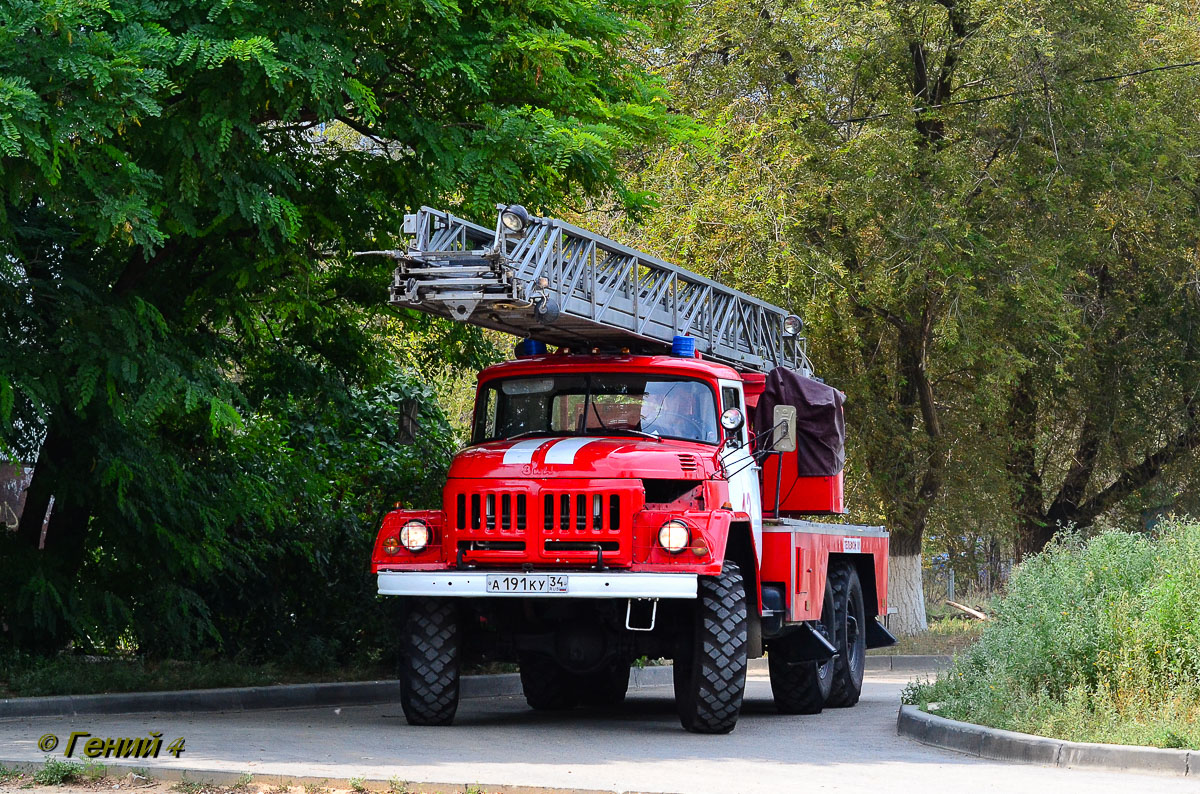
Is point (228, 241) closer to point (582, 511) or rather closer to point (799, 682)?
point (582, 511)

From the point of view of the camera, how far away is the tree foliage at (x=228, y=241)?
11156 millimetres

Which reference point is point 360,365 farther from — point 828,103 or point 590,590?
point 828,103

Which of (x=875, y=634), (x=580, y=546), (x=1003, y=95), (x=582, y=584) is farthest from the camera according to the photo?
(x=1003, y=95)

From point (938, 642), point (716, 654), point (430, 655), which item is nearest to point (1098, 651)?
point (716, 654)

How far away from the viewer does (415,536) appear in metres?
12.1

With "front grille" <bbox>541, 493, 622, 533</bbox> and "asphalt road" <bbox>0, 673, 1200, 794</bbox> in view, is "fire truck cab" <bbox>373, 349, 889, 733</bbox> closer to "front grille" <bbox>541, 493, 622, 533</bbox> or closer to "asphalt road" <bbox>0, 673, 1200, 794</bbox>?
"front grille" <bbox>541, 493, 622, 533</bbox>

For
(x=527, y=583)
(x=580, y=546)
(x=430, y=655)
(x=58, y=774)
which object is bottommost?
(x=58, y=774)

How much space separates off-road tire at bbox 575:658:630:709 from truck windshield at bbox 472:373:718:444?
118 inches

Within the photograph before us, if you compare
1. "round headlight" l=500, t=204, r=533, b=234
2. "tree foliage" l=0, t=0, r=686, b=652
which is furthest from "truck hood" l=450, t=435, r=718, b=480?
"tree foliage" l=0, t=0, r=686, b=652

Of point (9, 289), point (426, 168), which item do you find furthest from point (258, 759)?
point (426, 168)

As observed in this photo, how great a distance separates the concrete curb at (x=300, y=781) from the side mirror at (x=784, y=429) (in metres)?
4.88

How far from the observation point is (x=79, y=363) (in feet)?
39.4

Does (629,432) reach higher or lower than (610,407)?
lower

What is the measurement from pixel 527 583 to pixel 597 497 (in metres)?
0.85
